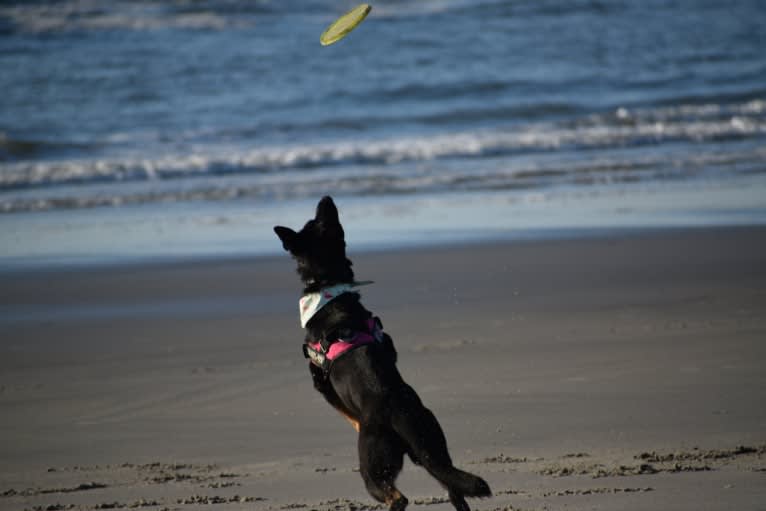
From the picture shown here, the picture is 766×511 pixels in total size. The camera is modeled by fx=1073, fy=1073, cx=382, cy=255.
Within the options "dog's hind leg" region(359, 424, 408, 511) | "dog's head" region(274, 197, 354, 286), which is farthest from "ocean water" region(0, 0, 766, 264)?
"dog's hind leg" region(359, 424, 408, 511)

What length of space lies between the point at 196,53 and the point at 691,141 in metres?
16.2

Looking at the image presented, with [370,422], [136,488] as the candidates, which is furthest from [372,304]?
[370,422]

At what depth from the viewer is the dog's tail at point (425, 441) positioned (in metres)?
3.93

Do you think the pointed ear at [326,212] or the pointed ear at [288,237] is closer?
the pointed ear at [288,237]

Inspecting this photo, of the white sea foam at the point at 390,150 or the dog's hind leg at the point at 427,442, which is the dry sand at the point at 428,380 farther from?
the white sea foam at the point at 390,150

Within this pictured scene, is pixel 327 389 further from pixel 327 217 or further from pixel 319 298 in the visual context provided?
pixel 327 217

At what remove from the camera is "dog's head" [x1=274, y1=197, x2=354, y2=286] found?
4641 mm

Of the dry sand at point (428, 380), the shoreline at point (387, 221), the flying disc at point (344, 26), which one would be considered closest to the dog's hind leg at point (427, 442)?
the dry sand at point (428, 380)

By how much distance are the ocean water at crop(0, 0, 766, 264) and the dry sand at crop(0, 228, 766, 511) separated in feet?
4.94

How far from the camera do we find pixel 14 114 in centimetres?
2353

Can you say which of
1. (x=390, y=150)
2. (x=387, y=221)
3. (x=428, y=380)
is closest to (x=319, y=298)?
(x=428, y=380)

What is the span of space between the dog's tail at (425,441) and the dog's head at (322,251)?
0.78 metres

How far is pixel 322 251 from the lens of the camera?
4.66 meters

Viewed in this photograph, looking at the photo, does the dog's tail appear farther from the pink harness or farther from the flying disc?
the flying disc
